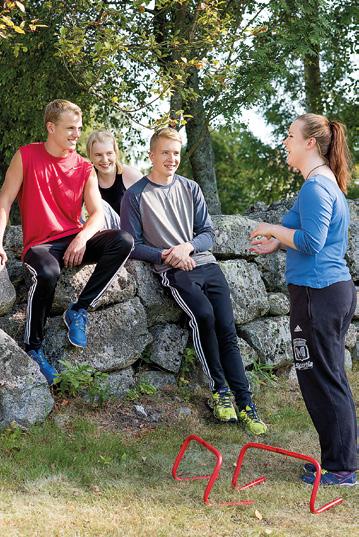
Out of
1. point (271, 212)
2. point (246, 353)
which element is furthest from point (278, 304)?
point (271, 212)

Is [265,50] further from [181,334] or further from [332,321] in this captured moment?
[332,321]

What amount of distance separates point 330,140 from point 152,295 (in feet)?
6.41

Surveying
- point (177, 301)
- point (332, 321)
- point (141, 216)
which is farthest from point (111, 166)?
point (332, 321)

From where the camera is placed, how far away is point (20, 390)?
4512mm

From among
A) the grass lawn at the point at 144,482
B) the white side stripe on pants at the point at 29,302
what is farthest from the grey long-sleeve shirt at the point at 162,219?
the grass lawn at the point at 144,482

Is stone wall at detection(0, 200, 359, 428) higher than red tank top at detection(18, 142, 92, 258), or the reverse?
red tank top at detection(18, 142, 92, 258)

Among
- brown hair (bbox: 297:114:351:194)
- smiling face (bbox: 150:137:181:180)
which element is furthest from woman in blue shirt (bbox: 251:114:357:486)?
smiling face (bbox: 150:137:181:180)

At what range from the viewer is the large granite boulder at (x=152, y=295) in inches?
216

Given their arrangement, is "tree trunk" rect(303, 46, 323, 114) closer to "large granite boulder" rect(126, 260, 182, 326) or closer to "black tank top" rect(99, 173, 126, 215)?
"black tank top" rect(99, 173, 126, 215)

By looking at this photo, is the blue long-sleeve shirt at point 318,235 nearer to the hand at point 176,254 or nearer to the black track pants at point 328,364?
the black track pants at point 328,364

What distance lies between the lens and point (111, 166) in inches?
233

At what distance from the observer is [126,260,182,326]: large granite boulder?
5.48 meters

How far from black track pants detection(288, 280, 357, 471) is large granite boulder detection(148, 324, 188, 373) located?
156 centimetres

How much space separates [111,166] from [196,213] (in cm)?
93
